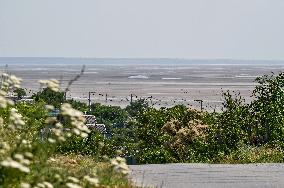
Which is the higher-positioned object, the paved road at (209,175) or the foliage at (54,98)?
the foliage at (54,98)

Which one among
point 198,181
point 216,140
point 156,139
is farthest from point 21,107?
point 198,181

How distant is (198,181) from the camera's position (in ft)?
39.2

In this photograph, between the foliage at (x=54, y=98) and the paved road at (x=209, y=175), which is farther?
the foliage at (x=54, y=98)

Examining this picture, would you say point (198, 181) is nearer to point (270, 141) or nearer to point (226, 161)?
point (226, 161)

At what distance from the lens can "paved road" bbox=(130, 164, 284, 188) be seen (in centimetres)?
1162

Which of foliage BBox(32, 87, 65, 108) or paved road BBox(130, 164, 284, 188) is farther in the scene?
foliage BBox(32, 87, 65, 108)

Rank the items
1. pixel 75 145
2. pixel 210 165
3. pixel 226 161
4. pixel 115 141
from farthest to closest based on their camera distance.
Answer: pixel 115 141 → pixel 75 145 → pixel 226 161 → pixel 210 165

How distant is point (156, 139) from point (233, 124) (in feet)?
6.52

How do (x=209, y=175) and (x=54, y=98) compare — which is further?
(x=54, y=98)

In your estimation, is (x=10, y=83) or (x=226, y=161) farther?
(x=226, y=161)

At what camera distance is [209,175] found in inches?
498

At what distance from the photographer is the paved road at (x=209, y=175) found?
11617 millimetres

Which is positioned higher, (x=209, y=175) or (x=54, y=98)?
(x=54, y=98)

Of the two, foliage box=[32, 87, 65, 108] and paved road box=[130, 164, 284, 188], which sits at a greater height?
foliage box=[32, 87, 65, 108]
